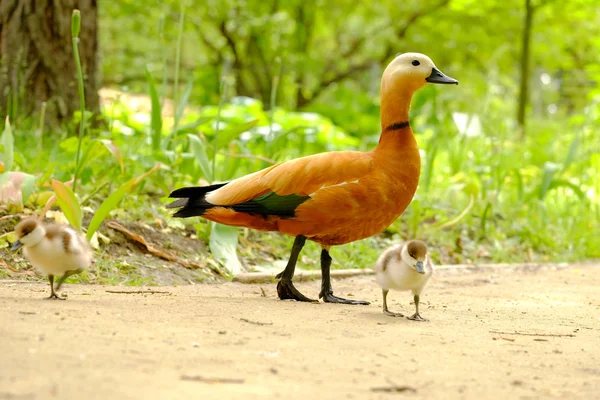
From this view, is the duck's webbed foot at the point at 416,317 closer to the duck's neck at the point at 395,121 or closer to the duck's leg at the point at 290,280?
the duck's leg at the point at 290,280

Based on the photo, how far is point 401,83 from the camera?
560cm

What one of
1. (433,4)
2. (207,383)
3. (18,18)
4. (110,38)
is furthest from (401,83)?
(110,38)

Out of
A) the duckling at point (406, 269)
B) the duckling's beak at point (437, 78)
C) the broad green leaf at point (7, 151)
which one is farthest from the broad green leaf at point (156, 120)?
the duckling at point (406, 269)

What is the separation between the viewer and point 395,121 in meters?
5.56

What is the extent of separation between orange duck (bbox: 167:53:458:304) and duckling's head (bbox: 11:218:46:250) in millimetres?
1059

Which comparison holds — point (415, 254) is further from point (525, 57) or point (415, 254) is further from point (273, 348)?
point (525, 57)

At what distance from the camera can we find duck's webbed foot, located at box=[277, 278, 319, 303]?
545 centimetres

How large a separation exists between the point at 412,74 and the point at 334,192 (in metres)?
0.97

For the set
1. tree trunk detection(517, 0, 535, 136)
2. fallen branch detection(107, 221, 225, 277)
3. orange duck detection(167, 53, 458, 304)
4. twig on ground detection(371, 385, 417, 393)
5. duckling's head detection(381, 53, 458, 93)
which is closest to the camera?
twig on ground detection(371, 385, 417, 393)

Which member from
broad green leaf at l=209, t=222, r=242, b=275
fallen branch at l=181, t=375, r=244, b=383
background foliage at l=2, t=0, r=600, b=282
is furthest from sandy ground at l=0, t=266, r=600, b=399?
background foliage at l=2, t=0, r=600, b=282

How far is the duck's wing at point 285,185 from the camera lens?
17.4 feet

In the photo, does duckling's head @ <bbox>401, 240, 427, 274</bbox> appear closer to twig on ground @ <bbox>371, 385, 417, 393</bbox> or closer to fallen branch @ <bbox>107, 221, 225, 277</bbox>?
twig on ground @ <bbox>371, 385, 417, 393</bbox>

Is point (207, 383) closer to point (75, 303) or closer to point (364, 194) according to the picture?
point (75, 303)

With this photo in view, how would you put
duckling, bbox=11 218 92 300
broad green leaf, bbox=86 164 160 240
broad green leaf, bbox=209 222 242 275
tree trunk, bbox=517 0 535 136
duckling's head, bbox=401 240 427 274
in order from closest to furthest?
duckling, bbox=11 218 92 300, duckling's head, bbox=401 240 427 274, broad green leaf, bbox=86 164 160 240, broad green leaf, bbox=209 222 242 275, tree trunk, bbox=517 0 535 136
